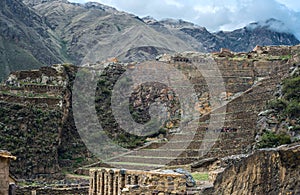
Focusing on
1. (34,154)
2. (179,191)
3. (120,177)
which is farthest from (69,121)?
(179,191)

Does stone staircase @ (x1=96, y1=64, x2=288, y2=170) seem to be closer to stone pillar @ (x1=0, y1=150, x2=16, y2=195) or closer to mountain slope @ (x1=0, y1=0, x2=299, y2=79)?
stone pillar @ (x1=0, y1=150, x2=16, y2=195)

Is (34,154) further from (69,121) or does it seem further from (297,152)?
(297,152)

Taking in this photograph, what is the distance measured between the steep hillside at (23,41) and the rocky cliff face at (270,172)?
52274 mm

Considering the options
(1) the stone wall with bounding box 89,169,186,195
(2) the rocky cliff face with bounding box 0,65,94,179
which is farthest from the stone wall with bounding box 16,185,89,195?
(1) the stone wall with bounding box 89,169,186,195

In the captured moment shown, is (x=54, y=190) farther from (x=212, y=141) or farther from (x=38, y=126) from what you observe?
(x=38, y=126)

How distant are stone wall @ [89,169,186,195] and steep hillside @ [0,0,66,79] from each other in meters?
47.5

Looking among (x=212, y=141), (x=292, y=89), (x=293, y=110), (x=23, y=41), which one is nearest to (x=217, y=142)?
(x=212, y=141)

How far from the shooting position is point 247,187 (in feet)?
14.0

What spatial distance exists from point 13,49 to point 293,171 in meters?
64.6

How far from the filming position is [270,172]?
4109 mm

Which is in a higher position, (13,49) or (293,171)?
(13,49)

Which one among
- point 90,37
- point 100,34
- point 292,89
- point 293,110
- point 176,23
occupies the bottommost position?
point 293,110

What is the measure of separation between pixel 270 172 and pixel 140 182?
11.5ft

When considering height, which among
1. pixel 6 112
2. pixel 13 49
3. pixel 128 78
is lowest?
pixel 6 112
